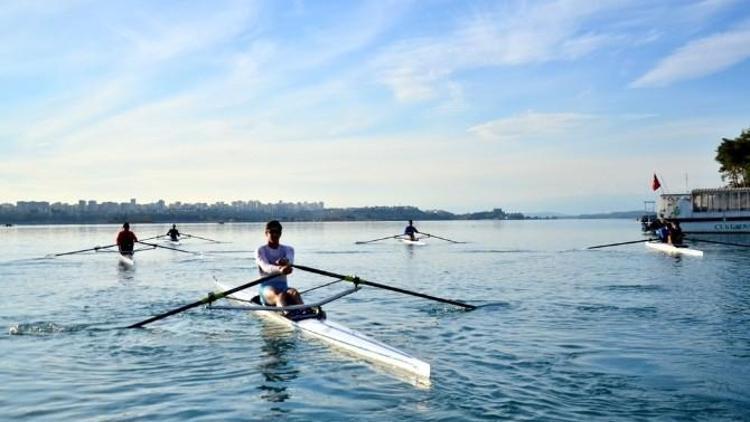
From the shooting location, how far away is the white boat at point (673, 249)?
34844 millimetres

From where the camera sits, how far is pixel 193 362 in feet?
36.4

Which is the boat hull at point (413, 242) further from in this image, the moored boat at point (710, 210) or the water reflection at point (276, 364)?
the water reflection at point (276, 364)

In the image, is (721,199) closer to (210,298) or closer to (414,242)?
(414,242)

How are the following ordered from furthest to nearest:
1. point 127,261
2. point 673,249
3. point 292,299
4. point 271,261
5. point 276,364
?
1. point 673,249
2. point 127,261
3. point 271,261
4. point 292,299
5. point 276,364

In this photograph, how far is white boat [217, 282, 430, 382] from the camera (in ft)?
31.8

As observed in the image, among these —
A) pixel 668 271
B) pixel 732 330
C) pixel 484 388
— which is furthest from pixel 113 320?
pixel 668 271

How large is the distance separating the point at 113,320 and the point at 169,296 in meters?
4.89

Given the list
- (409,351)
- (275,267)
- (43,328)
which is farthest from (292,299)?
(43,328)

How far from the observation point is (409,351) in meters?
11.8

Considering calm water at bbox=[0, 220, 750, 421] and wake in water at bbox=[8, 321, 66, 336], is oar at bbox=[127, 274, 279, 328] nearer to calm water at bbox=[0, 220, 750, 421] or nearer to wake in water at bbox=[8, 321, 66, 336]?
calm water at bbox=[0, 220, 750, 421]

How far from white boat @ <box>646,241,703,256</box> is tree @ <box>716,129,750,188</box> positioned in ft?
135

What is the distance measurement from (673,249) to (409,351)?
29.9 meters

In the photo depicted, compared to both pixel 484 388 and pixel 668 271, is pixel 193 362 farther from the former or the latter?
pixel 668 271

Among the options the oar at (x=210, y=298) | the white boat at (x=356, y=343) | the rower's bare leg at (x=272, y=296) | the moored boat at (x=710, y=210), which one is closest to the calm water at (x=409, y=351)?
the white boat at (x=356, y=343)
